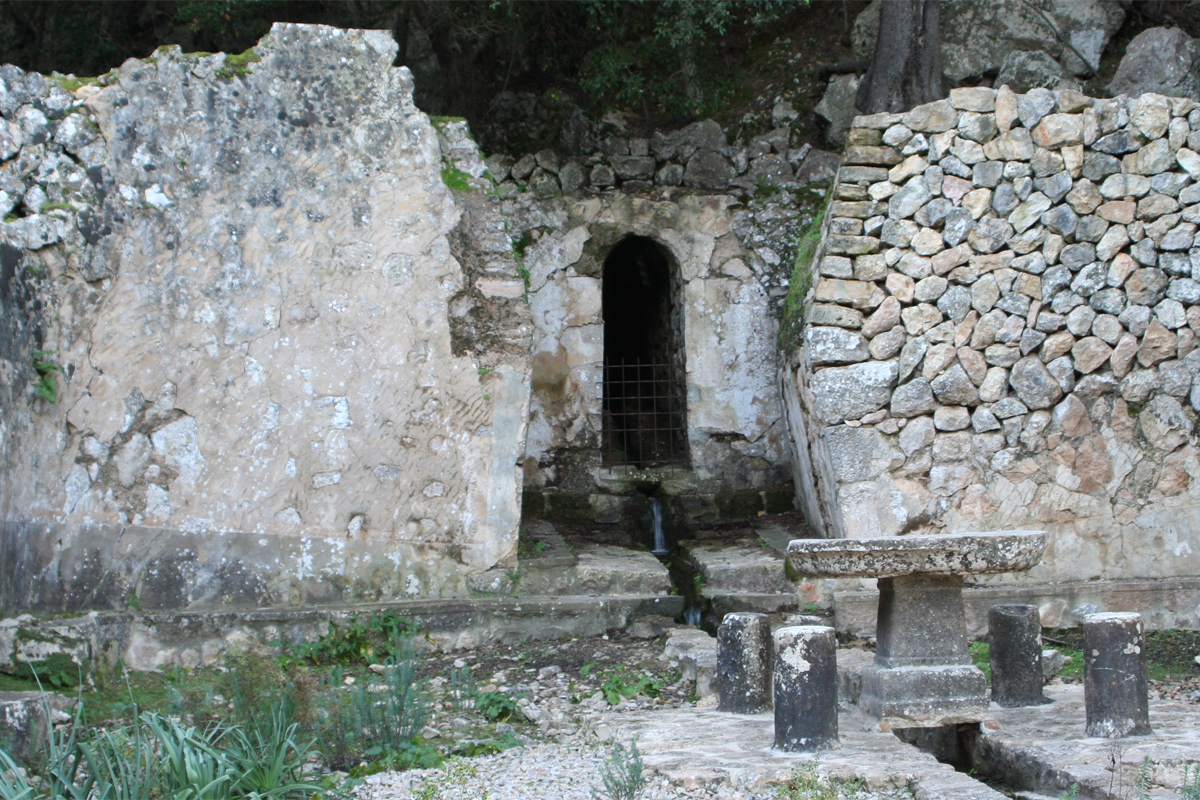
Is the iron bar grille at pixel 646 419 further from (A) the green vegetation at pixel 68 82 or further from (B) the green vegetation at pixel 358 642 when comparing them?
(A) the green vegetation at pixel 68 82

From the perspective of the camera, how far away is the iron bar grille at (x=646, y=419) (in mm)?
9109

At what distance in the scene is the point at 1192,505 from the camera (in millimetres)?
6559

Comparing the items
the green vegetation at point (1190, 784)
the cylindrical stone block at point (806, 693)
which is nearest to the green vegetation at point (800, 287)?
the cylindrical stone block at point (806, 693)

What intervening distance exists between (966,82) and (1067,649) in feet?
18.1

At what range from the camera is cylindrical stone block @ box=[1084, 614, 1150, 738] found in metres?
3.94

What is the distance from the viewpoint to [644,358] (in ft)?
33.0

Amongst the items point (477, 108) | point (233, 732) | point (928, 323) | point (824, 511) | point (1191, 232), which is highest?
point (477, 108)

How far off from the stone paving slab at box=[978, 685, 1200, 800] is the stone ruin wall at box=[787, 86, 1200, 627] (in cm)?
206

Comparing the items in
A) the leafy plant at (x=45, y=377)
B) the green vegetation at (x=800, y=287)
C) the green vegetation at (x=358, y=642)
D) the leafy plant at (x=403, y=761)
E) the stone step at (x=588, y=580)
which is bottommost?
the leafy plant at (x=403, y=761)

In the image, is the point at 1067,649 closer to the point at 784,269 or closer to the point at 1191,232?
the point at 1191,232

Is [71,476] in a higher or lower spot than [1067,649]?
higher

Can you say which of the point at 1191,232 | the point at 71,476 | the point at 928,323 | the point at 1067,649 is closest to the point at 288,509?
the point at 71,476

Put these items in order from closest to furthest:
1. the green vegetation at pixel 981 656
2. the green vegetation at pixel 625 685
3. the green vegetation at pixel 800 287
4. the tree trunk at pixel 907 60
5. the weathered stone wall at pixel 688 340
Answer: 1. the green vegetation at pixel 625 685
2. the green vegetation at pixel 981 656
3. the green vegetation at pixel 800 287
4. the tree trunk at pixel 907 60
5. the weathered stone wall at pixel 688 340

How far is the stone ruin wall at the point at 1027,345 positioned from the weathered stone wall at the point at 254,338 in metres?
2.16
